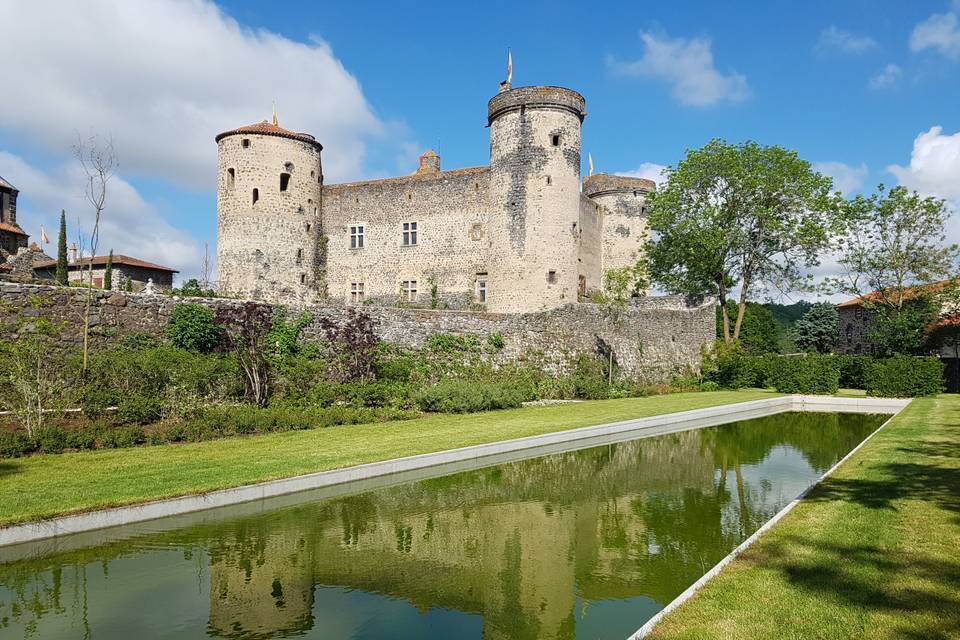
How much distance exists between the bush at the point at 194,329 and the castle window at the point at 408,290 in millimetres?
17462

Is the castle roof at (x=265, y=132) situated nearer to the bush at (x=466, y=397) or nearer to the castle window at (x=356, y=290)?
the castle window at (x=356, y=290)

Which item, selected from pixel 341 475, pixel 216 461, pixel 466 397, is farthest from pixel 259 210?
pixel 341 475

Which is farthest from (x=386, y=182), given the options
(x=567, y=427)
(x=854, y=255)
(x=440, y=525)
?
(x=440, y=525)

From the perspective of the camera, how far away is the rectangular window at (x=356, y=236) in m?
37.3

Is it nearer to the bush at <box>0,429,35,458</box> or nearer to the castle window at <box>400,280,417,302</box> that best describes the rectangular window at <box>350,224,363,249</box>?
the castle window at <box>400,280,417,302</box>

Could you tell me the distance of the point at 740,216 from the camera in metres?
34.9

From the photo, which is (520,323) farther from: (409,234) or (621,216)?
(621,216)

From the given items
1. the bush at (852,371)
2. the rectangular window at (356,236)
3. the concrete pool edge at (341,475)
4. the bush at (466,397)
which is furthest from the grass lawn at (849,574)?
the rectangular window at (356,236)

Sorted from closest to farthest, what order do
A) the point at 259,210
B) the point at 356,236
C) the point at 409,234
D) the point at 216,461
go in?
the point at 216,461 → the point at 259,210 → the point at 409,234 → the point at 356,236

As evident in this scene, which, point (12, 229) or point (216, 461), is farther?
point (12, 229)

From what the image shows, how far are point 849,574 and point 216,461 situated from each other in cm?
1022

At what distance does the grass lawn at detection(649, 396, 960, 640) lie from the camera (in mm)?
4863

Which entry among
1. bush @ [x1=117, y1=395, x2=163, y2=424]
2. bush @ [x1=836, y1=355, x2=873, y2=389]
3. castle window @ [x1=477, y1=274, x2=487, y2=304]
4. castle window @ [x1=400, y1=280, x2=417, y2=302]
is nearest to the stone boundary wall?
bush @ [x1=117, y1=395, x2=163, y2=424]

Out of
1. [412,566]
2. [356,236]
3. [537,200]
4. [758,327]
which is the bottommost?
[412,566]
